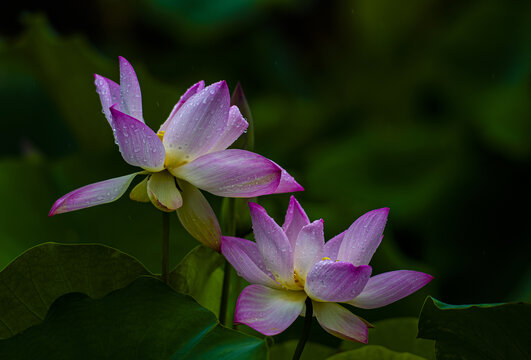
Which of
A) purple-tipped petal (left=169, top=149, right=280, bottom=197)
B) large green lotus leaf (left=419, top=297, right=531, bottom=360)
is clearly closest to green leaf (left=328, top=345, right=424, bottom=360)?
large green lotus leaf (left=419, top=297, right=531, bottom=360)

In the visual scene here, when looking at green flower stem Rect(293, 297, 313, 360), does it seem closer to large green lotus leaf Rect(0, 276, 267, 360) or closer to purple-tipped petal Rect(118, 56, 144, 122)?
large green lotus leaf Rect(0, 276, 267, 360)

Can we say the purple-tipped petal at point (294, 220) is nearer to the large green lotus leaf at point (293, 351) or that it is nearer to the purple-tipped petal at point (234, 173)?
the purple-tipped petal at point (234, 173)

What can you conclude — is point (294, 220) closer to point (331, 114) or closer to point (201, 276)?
point (201, 276)

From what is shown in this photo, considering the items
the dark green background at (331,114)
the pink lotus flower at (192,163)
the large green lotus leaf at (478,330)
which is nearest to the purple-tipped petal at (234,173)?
the pink lotus flower at (192,163)

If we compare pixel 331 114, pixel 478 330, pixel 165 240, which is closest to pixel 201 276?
pixel 165 240

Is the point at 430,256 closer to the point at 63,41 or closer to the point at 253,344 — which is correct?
the point at 63,41

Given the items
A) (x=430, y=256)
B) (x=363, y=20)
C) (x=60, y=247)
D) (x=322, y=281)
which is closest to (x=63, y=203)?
(x=60, y=247)
